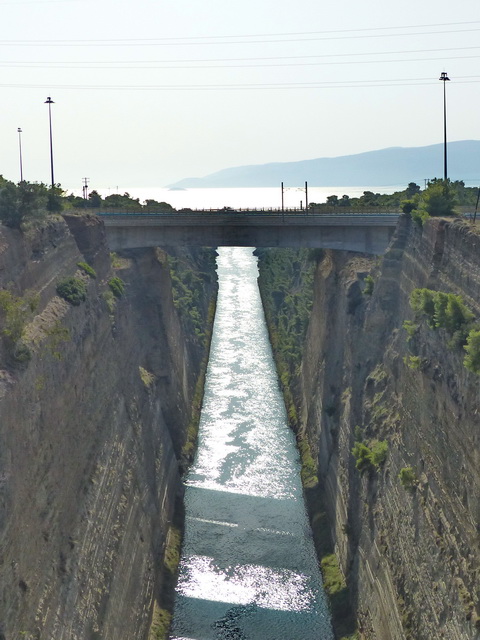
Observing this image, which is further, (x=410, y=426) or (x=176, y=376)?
(x=176, y=376)

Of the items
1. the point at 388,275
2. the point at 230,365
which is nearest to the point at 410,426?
the point at 388,275

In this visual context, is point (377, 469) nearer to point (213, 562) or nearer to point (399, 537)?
point (399, 537)

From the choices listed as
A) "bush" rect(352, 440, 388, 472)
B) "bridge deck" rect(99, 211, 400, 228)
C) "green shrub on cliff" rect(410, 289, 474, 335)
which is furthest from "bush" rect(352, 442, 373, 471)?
"bridge deck" rect(99, 211, 400, 228)

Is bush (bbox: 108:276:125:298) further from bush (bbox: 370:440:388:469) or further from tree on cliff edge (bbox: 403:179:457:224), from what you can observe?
bush (bbox: 370:440:388:469)

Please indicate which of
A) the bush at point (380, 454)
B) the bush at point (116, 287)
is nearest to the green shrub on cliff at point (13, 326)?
the bush at point (380, 454)

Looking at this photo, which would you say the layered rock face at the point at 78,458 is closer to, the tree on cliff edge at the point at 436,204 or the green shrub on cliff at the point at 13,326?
the green shrub on cliff at the point at 13,326

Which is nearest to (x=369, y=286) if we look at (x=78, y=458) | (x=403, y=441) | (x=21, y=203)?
(x=403, y=441)
